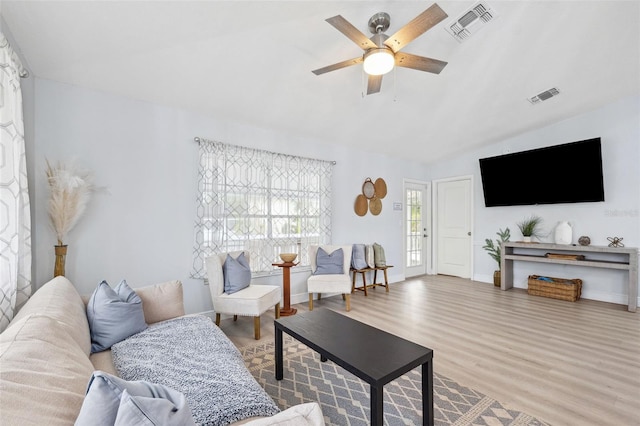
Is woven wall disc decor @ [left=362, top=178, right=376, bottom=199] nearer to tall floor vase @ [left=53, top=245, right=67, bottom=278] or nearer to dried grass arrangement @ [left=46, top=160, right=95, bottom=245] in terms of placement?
dried grass arrangement @ [left=46, top=160, right=95, bottom=245]

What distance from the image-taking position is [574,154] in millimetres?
4438

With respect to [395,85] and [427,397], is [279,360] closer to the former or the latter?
[427,397]

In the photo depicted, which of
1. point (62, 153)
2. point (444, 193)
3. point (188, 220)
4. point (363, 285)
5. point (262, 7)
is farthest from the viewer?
point (444, 193)

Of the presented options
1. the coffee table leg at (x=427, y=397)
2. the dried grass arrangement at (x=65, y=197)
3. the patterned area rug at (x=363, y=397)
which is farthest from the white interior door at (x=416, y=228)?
the dried grass arrangement at (x=65, y=197)

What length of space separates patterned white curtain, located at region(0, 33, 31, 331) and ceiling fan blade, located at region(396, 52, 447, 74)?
106 inches

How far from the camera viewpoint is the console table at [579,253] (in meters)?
3.90

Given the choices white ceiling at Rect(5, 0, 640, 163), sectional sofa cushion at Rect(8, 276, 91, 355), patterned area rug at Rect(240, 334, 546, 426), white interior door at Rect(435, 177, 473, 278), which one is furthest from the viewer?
white interior door at Rect(435, 177, 473, 278)

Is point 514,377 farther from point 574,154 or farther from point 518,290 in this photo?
point 574,154

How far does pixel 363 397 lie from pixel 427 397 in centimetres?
53

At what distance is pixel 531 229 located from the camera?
4.99m

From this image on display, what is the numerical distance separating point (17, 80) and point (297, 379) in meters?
2.93

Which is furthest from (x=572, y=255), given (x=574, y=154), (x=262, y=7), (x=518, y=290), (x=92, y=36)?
(x=92, y=36)

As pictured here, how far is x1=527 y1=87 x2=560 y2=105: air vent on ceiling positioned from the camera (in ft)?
12.5

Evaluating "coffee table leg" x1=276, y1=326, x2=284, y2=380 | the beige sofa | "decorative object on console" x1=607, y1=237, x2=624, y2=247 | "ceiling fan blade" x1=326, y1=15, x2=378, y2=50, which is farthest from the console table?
the beige sofa
